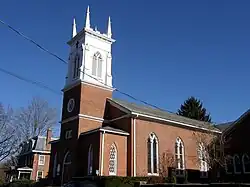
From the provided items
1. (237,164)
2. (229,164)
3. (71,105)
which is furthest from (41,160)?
(237,164)

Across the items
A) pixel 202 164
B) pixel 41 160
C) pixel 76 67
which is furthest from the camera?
pixel 41 160

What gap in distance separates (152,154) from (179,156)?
4.64m

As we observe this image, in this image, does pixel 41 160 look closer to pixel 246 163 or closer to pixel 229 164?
pixel 229 164

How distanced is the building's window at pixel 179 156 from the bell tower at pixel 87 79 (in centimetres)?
943

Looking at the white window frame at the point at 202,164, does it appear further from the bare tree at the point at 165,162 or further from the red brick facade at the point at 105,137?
the bare tree at the point at 165,162

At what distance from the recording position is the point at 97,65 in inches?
1387

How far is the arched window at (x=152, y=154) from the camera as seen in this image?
30969 mm

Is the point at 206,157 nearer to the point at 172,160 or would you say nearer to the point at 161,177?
the point at 172,160

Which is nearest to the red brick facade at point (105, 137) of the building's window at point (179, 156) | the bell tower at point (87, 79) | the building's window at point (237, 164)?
the bell tower at point (87, 79)

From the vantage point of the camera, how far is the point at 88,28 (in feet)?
116

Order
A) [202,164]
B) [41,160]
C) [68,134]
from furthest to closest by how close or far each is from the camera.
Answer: [41,160] → [202,164] → [68,134]

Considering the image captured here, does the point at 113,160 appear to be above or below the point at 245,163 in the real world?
above

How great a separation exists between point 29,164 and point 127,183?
39126 millimetres

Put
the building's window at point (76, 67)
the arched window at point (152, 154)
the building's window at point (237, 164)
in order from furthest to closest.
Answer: the building's window at point (76, 67)
the arched window at point (152, 154)
the building's window at point (237, 164)
